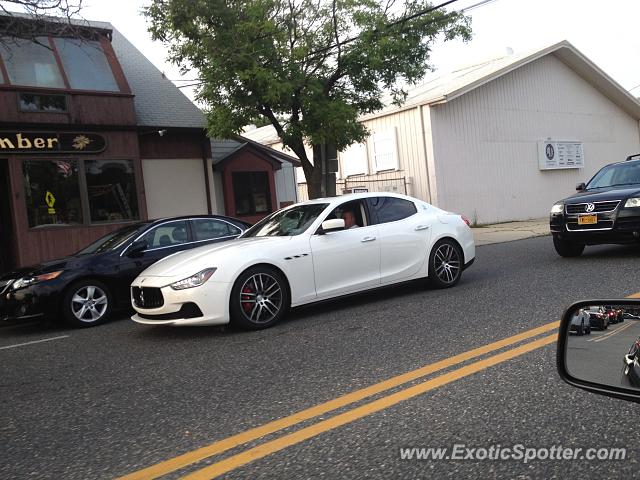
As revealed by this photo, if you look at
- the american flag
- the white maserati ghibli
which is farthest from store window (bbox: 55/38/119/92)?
the white maserati ghibli

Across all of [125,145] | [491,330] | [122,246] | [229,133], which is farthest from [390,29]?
[491,330]

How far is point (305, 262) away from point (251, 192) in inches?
443

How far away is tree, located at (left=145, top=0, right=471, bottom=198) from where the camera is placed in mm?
12500

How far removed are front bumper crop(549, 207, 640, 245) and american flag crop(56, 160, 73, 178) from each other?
33.2 feet

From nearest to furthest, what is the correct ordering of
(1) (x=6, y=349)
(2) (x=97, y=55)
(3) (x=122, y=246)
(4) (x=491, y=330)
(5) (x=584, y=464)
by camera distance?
1. (5) (x=584, y=464)
2. (4) (x=491, y=330)
3. (1) (x=6, y=349)
4. (3) (x=122, y=246)
5. (2) (x=97, y=55)

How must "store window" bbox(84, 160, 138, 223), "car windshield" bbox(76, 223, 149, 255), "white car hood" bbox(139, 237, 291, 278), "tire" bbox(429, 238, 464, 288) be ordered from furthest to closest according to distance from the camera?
"store window" bbox(84, 160, 138, 223) → "car windshield" bbox(76, 223, 149, 255) → "tire" bbox(429, 238, 464, 288) → "white car hood" bbox(139, 237, 291, 278)

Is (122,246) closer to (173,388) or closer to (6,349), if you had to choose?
(6,349)

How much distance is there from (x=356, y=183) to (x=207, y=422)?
67.4 feet

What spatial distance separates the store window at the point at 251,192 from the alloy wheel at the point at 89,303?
30.7 feet

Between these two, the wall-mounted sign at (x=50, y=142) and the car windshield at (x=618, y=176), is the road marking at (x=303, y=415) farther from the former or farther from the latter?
the wall-mounted sign at (x=50, y=142)

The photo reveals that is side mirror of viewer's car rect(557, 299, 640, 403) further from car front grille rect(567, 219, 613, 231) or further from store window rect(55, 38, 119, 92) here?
store window rect(55, 38, 119, 92)

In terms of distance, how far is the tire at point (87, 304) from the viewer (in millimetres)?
7871

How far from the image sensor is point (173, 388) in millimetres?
4609
